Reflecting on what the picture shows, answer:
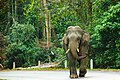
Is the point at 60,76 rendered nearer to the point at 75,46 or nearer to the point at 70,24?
the point at 75,46

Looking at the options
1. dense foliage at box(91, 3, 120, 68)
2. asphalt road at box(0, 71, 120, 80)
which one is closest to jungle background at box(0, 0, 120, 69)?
dense foliage at box(91, 3, 120, 68)

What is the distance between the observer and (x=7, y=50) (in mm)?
41594

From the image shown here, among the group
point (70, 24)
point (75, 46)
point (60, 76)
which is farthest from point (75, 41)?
point (70, 24)

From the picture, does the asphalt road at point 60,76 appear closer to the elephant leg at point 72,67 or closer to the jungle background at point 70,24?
the elephant leg at point 72,67

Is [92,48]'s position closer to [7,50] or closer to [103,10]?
[103,10]

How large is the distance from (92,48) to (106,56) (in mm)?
2068

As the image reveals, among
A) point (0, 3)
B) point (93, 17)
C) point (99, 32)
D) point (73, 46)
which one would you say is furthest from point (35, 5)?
point (73, 46)

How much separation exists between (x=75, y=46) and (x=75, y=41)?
265mm

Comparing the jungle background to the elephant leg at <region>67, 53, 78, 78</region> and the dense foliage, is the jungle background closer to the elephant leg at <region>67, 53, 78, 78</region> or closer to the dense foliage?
the dense foliage

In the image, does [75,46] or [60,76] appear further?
[60,76]

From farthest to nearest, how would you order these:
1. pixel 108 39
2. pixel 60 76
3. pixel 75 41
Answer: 1. pixel 108 39
2. pixel 60 76
3. pixel 75 41

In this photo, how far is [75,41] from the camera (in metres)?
17.6

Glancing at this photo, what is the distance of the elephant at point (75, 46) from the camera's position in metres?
17.6

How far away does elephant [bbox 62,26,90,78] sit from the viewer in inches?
693
